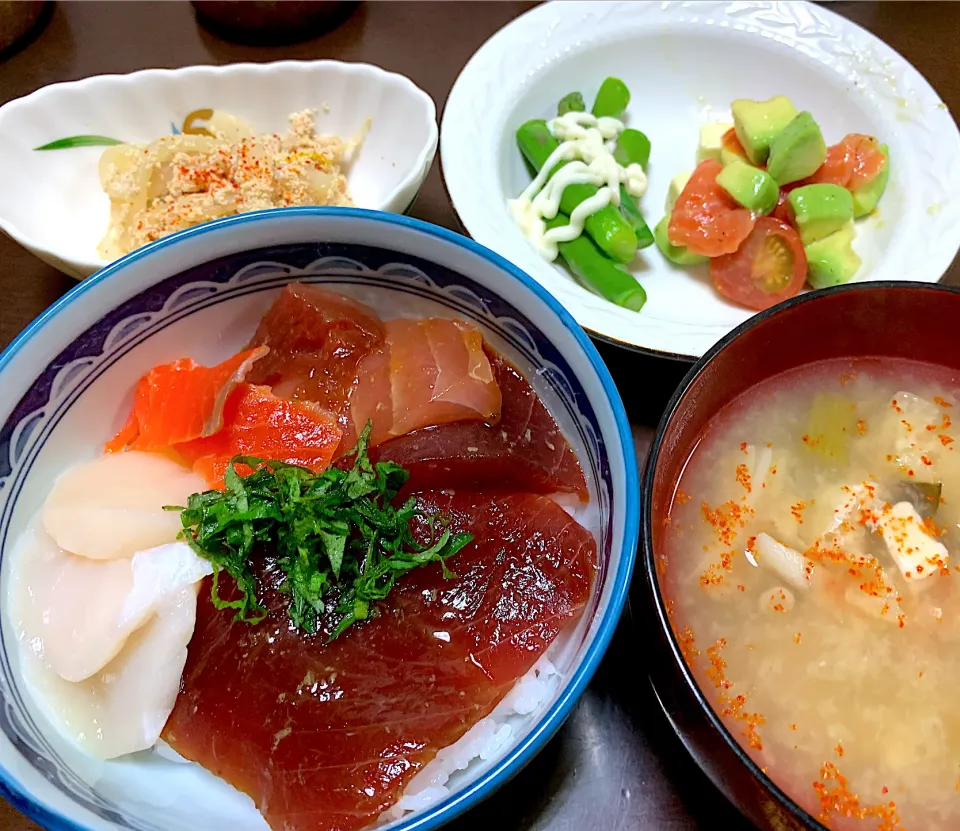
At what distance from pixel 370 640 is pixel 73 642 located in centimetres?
41

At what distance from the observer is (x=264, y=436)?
1.20 m

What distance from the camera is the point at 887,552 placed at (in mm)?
1263

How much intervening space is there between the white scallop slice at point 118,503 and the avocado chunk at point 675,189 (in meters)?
1.51

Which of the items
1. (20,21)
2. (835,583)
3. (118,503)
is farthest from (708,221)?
(20,21)

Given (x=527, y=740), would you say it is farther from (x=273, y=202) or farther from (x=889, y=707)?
(x=273, y=202)

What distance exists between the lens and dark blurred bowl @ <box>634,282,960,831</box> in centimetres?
93

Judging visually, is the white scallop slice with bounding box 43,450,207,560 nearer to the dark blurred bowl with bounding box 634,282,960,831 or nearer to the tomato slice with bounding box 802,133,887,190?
the dark blurred bowl with bounding box 634,282,960,831

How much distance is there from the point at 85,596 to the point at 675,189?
1761mm

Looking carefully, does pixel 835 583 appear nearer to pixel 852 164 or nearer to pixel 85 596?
pixel 85 596

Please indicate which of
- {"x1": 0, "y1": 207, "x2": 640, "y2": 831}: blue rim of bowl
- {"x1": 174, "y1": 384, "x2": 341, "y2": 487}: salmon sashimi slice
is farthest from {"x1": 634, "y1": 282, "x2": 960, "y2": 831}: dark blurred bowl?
{"x1": 174, "y1": 384, "x2": 341, "y2": 487}: salmon sashimi slice

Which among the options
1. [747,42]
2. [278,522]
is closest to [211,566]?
[278,522]

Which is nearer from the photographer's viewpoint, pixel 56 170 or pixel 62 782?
pixel 62 782

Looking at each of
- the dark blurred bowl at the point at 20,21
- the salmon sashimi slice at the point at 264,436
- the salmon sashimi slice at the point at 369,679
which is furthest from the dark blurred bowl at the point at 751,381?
the dark blurred bowl at the point at 20,21

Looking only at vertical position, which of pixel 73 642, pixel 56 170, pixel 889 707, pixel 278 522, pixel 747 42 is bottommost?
pixel 889 707
